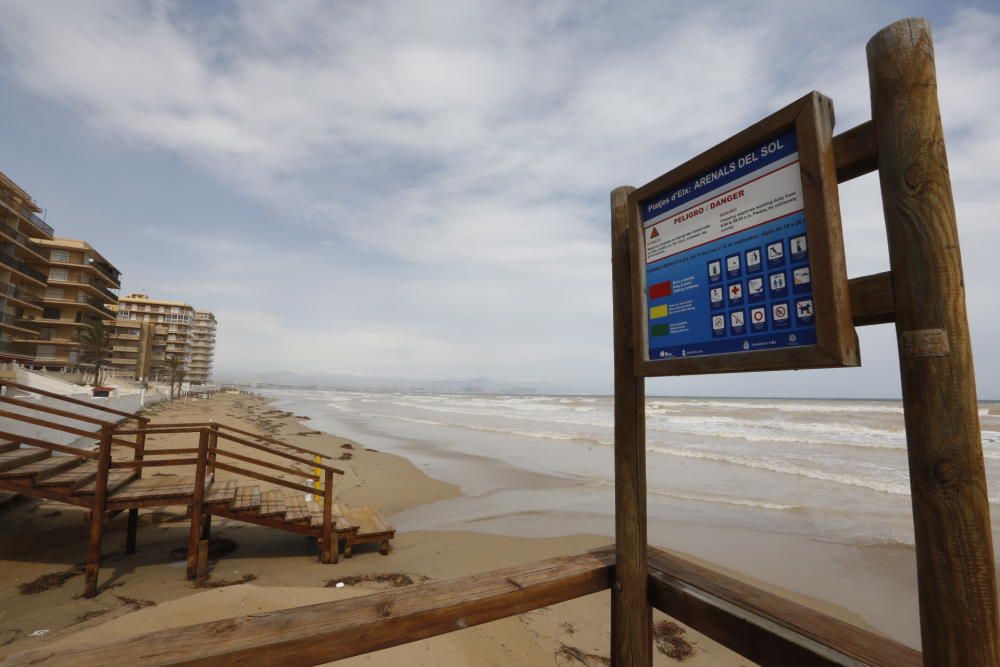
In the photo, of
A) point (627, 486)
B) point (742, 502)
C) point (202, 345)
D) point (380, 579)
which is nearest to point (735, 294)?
point (627, 486)

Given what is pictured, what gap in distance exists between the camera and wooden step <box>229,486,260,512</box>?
7.01 m

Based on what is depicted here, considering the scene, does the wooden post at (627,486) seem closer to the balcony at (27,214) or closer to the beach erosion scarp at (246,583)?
the beach erosion scarp at (246,583)

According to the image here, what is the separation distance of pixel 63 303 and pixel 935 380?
254 feet

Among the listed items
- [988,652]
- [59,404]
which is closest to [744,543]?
[988,652]

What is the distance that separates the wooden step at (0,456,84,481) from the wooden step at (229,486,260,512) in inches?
95.1

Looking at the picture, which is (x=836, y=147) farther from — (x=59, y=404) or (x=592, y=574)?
(x=59, y=404)

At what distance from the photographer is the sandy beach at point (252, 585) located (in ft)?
16.2

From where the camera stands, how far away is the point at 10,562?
684 centimetres

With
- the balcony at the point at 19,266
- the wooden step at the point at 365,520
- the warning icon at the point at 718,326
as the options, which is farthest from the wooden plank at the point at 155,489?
the balcony at the point at 19,266

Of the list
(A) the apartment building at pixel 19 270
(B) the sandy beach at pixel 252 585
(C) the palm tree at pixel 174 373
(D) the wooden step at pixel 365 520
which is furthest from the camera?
(C) the palm tree at pixel 174 373

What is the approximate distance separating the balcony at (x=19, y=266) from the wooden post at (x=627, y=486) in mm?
64989

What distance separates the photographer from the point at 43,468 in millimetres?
6449

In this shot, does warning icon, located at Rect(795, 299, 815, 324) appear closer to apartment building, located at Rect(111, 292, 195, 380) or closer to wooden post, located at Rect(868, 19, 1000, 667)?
wooden post, located at Rect(868, 19, 1000, 667)

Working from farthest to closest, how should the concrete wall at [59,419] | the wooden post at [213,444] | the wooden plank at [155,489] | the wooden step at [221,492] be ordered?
the concrete wall at [59,419] < the wooden post at [213,444] < the wooden step at [221,492] < the wooden plank at [155,489]
